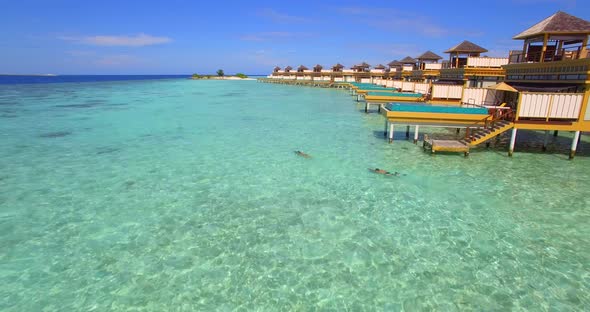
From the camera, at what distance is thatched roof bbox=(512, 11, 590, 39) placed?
16.3 metres

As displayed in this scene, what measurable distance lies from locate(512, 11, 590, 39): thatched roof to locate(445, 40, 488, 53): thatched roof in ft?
31.9

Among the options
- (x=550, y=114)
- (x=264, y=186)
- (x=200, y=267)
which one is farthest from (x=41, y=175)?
(x=550, y=114)

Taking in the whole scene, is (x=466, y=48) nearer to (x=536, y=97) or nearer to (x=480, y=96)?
(x=480, y=96)

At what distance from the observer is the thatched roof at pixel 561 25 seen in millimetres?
16328

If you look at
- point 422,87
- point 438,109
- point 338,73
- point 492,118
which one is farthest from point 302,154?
point 338,73

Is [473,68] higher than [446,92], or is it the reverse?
[473,68]

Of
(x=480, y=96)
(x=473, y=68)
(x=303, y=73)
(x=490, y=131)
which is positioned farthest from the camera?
(x=303, y=73)

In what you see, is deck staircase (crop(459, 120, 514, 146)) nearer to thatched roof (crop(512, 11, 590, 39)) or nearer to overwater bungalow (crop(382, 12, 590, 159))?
overwater bungalow (crop(382, 12, 590, 159))

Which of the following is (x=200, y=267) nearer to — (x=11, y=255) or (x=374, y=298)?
(x=374, y=298)

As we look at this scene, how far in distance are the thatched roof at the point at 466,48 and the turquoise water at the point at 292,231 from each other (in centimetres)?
1384

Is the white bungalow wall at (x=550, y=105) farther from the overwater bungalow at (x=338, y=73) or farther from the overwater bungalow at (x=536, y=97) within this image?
the overwater bungalow at (x=338, y=73)

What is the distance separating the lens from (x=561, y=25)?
1680 cm

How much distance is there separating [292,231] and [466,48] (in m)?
27.4

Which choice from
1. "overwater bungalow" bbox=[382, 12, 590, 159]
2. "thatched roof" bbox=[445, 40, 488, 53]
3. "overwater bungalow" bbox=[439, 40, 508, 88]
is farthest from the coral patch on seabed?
"thatched roof" bbox=[445, 40, 488, 53]
